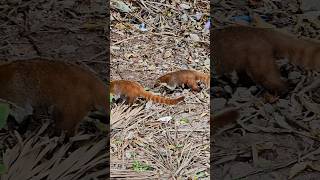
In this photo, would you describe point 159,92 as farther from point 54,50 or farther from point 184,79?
point 54,50

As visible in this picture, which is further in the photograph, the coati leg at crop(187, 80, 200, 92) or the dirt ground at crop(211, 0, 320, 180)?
the coati leg at crop(187, 80, 200, 92)

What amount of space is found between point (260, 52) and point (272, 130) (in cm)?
39

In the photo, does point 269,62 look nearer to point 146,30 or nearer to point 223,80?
point 223,80

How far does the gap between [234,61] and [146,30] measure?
0.56 meters

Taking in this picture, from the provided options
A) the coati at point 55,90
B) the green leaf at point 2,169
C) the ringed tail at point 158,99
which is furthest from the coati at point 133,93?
the green leaf at point 2,169

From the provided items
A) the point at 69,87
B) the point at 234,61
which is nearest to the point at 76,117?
the point at 69,87

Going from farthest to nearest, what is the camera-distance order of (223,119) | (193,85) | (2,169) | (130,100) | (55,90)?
1. (193,85)
2. (130,100)
3. (223,119)
4. (55,90)
5. (2,169)

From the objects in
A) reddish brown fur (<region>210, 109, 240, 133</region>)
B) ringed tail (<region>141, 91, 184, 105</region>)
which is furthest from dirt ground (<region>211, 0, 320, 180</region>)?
ringed tail (<region>141, 91, 184, 105</region>)

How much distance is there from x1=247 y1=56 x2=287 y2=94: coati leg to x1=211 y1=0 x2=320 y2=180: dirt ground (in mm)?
41

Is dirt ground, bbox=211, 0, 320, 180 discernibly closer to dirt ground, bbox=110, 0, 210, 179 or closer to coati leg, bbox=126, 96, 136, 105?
dirt ground, bbox=110, 0, 210, 179

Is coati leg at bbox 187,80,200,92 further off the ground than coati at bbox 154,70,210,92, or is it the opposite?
coati at bbox 154,70,210,92

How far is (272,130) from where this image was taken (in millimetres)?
2855

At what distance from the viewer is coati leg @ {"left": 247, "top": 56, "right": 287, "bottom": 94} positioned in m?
3.04

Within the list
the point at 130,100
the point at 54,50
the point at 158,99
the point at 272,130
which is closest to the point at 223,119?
the point at 272,130
